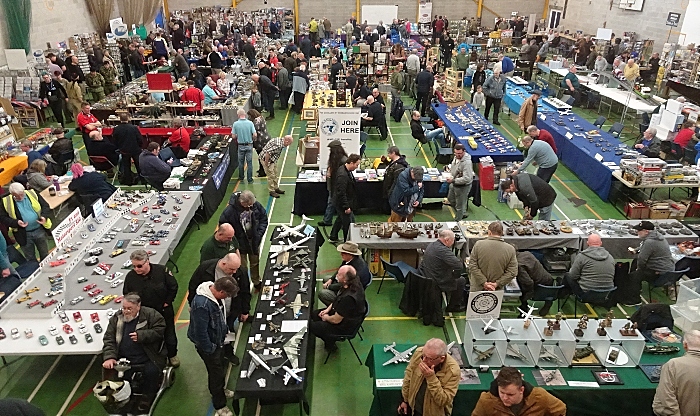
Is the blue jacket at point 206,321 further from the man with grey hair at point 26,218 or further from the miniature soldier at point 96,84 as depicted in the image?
the miniature soldier at point 96,84

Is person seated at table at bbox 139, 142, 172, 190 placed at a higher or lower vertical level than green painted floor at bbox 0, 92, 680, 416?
higher

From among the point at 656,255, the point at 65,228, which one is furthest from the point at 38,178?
the point at 656,255

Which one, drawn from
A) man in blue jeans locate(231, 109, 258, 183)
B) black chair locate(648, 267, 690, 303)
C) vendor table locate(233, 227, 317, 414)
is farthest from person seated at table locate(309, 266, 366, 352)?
man in blue jeans locate(231, 109, 258, 183)

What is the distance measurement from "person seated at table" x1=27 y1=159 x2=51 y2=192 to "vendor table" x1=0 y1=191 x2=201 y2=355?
142 cm

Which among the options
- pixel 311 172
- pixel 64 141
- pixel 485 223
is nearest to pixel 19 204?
pixel 64 141

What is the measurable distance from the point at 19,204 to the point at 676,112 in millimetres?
13158

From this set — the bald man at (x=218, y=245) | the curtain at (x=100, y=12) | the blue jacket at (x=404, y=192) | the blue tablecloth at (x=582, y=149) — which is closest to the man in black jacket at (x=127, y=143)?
the bald man at (x=218, y=245)

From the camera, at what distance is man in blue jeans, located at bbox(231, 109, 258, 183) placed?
33.6ft

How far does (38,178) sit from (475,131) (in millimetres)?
9256

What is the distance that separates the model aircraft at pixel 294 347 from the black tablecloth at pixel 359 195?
432cm

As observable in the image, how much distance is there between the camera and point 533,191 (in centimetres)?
820

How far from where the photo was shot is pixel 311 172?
9.79 metres

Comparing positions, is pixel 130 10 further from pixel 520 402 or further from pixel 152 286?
pixel 520 402

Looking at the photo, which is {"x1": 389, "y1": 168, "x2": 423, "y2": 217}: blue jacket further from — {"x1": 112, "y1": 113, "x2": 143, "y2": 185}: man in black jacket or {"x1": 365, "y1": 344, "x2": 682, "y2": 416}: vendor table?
{"x1": 112, "y1": 113, "x2": 143, "y2": 185}: man in black jacket
